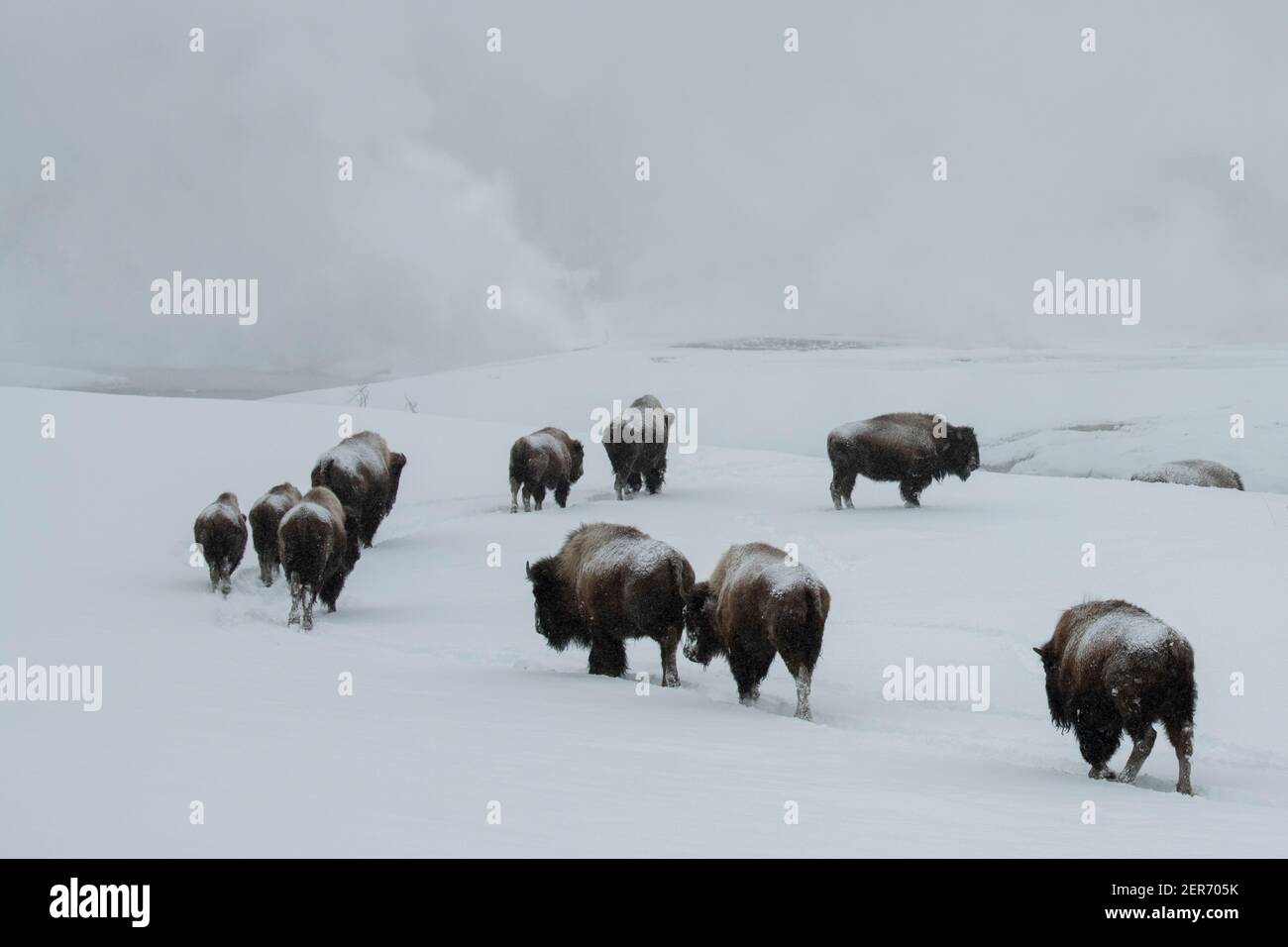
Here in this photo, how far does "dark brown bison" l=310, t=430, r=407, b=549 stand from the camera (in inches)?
725

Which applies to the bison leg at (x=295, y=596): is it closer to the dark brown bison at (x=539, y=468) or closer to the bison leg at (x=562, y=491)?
the dark brown bison at (x=539, y=468)

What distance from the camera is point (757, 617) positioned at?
980cm

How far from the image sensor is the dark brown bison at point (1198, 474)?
1026 inches

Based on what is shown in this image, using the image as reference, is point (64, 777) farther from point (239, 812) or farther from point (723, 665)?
point (723, 665)

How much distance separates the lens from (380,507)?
1934 cm

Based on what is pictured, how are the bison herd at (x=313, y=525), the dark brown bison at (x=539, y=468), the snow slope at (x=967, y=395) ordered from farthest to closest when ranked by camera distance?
the snow slope at (x=967, y=395) → the dark brown bison at (x=539, y=468) → the bison herd at (x=313, y=525)

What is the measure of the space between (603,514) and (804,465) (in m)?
6.69

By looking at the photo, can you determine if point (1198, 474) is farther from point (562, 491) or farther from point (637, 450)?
point (562, 491)

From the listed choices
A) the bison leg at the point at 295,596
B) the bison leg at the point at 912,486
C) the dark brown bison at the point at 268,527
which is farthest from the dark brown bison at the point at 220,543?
the bison leg at the point at 912,486

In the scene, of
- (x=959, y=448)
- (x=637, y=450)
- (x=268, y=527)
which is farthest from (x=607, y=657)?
(x=637, y=450)

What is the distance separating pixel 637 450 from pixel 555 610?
34.9ft

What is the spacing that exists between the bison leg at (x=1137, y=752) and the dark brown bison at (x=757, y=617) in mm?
2297

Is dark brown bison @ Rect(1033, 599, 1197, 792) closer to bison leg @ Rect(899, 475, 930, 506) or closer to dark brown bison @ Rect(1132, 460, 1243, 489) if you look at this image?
bison leg @ Rect(899, 475, 930, 506)
